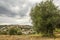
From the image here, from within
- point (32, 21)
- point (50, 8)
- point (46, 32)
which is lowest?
point (46, 32)

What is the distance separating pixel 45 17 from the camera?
32.4 m

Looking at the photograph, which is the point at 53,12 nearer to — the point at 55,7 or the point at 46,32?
the point at 55,7

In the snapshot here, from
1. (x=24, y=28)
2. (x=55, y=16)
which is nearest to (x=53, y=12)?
(x=55, y=16)

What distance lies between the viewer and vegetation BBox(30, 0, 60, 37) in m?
32.0

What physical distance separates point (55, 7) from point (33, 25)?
5.47 m

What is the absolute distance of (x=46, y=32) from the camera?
109 ft

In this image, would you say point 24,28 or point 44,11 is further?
point 24,28

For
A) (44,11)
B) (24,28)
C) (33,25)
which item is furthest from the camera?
(24,28)

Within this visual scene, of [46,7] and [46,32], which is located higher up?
[46,7]

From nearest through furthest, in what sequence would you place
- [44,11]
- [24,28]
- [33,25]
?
[44,11] < [33,25] < [24,28]

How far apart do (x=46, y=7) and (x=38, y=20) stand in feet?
9.22

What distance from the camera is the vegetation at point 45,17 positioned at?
31984 millimetres

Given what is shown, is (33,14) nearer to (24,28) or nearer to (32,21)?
(32,21)

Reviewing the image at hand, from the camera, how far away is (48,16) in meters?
32.4
